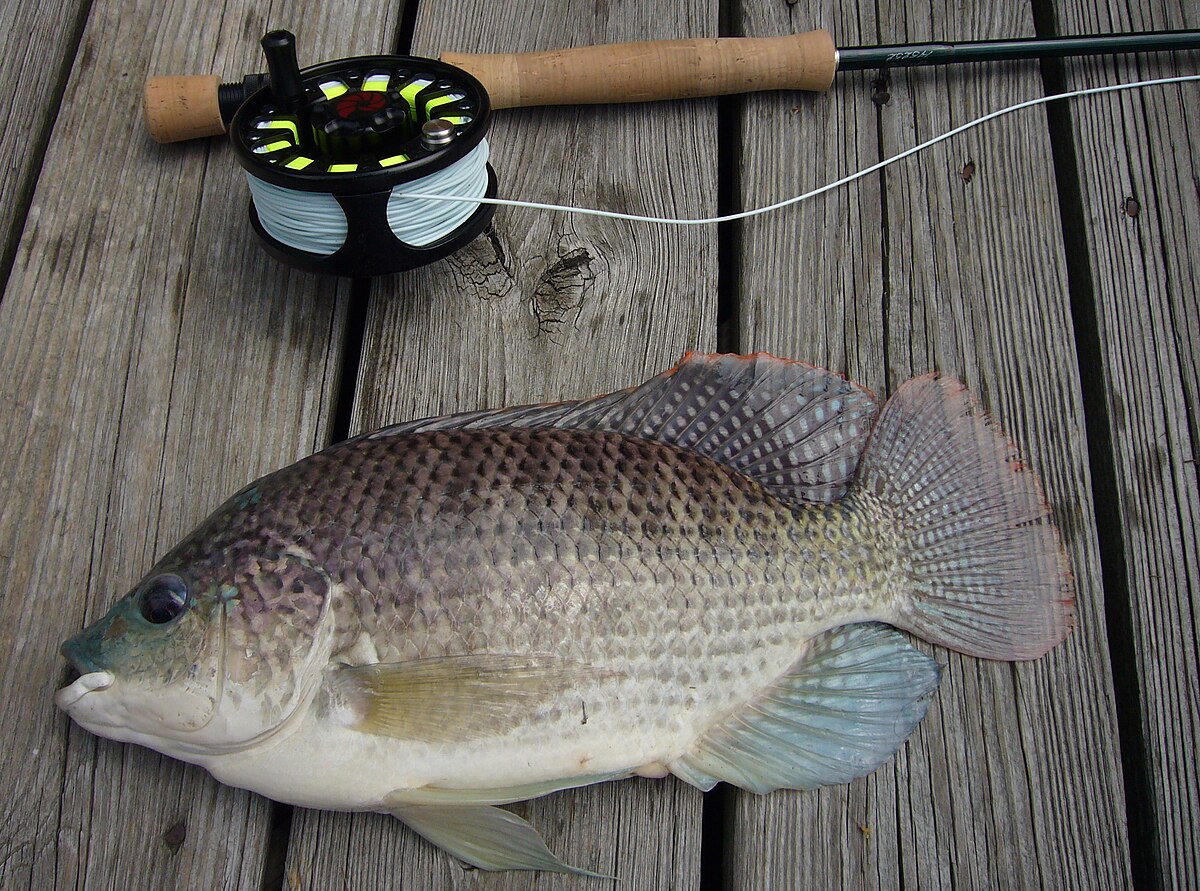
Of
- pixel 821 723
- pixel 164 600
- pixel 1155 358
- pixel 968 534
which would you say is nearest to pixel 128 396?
pixel 164 600

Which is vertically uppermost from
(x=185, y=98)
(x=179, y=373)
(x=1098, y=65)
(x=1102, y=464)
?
(x=1098, y=65)

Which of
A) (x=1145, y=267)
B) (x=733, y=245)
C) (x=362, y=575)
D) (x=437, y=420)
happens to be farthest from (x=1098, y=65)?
(x=362, y=575)

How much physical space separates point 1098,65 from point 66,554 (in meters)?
2.85

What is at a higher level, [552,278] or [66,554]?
[552,278]

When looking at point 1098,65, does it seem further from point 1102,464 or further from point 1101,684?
point 1101,684

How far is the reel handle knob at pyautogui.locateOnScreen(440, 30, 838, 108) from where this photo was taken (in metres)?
2.25

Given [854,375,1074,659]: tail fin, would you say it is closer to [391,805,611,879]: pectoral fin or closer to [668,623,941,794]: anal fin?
[668,623,941,794]: anal fin

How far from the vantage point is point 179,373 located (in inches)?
79.2

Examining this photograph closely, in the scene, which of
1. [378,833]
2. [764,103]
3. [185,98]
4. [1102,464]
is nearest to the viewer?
[378,833]

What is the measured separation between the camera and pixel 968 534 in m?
1.68

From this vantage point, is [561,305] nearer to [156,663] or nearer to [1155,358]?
[156,663]

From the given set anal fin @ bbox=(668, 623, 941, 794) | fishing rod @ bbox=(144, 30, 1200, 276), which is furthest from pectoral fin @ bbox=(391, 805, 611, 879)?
fishing rod @ bbox=(144, 30, 1200, 276)

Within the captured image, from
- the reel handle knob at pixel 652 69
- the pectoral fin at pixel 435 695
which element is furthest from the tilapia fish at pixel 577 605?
the reel handle knob at pixel 652 69

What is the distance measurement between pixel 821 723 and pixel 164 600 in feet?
3.69
